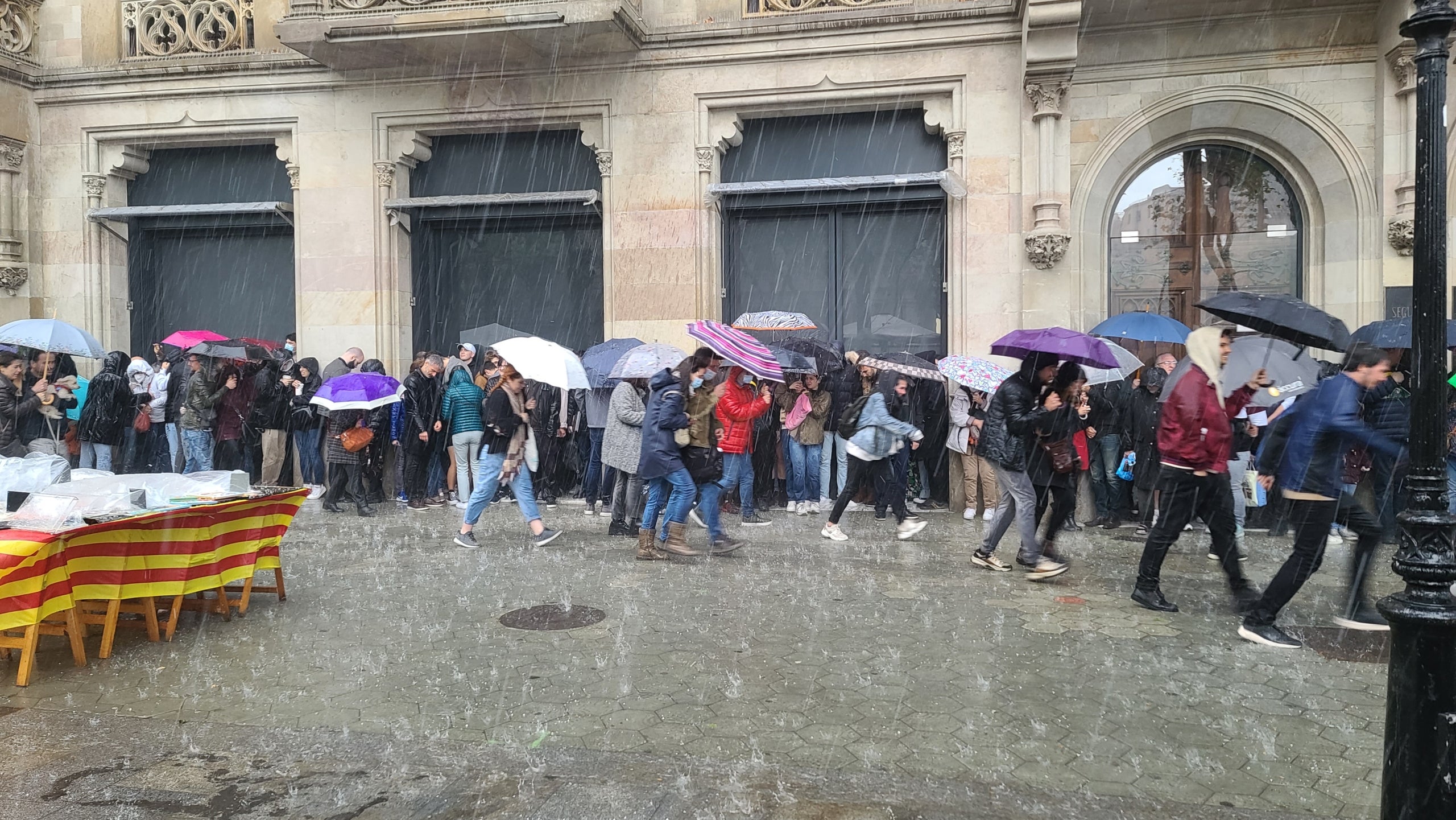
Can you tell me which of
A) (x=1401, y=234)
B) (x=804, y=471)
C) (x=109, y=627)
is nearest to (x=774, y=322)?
(x=804, y=471)

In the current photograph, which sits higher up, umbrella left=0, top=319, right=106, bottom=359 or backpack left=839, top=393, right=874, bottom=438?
umbrella left=0, top=319, right=106, bottom=359

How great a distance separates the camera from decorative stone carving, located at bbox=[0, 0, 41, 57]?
599 inches

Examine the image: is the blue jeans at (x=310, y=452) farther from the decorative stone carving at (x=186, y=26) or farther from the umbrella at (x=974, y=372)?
the umbrella at (x=974, y=372)

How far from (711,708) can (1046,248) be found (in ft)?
30.9

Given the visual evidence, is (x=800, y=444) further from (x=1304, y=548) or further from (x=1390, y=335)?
(x=1304, y=548)

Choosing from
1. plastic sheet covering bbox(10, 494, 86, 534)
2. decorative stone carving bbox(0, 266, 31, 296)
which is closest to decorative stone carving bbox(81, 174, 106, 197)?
decorative stone carving bbox(0, 266, 31, 296)

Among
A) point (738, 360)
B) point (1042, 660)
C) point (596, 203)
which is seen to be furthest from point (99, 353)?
point (1042, 660)

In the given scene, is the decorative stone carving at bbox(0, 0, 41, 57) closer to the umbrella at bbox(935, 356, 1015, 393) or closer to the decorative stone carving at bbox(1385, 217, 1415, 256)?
the umbrella at bbox(935, 356, 1015, 393)

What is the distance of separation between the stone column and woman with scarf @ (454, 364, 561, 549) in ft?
22.8

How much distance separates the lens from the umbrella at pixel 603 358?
12062 millimetres

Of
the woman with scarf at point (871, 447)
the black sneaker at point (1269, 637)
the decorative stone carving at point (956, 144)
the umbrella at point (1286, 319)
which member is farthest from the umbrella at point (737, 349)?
the decorative stone carving at point (956, 144)

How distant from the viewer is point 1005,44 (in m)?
13.1

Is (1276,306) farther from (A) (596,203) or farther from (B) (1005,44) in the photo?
(A) (596,203)

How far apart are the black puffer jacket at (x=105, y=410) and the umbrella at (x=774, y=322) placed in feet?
25.7
